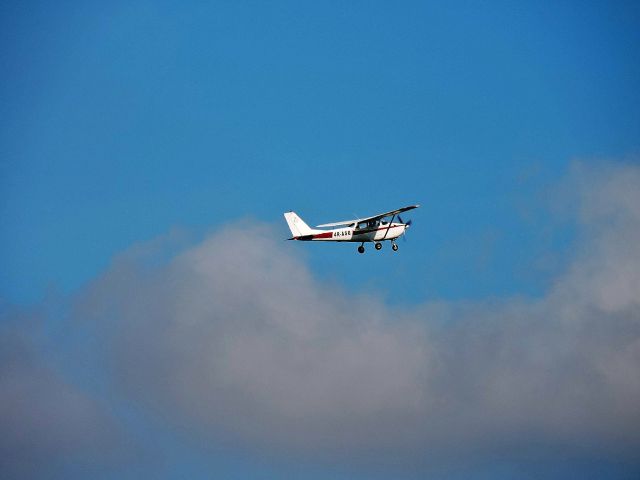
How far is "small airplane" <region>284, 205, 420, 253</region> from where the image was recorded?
57375mm

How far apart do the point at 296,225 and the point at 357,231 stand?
4616mm

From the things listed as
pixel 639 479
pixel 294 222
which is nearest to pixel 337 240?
pixel 294 222

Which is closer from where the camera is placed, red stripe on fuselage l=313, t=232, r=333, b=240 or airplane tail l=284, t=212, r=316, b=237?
red stripe on fuselage l=313, t=232, r=333, b=240

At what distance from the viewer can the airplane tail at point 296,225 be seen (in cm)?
5838

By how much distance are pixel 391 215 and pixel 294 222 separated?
23.4 feet

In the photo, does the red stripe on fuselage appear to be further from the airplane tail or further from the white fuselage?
the airplane tail

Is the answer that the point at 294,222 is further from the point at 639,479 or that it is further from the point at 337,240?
the point at 639,479

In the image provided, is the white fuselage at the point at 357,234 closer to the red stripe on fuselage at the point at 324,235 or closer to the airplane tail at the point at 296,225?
the red stripe on fuselage at the point at 324,235

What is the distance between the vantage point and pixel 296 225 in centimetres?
5872

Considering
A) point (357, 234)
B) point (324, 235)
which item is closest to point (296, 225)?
point (324, 235)

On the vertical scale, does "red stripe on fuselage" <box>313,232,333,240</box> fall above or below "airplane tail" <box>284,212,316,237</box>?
below

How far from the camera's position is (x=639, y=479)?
186750 mm

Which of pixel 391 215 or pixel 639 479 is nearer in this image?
pixel 391 215

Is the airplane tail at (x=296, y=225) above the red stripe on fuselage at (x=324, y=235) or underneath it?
above
